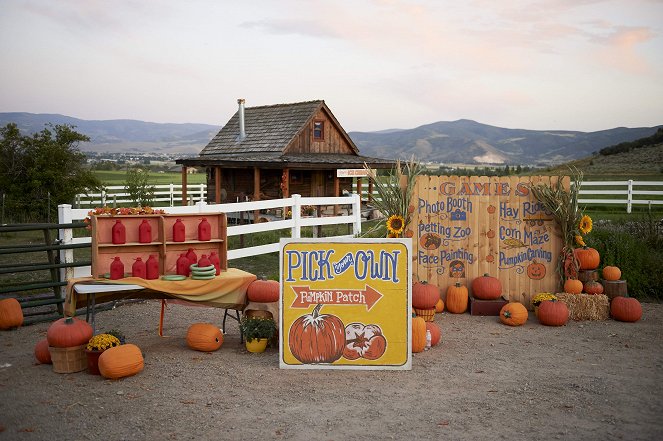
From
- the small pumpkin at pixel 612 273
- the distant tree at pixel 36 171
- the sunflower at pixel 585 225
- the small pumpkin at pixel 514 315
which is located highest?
the distant tree at pixel 36 171

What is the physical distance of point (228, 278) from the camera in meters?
7.66

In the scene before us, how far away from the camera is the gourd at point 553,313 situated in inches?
356

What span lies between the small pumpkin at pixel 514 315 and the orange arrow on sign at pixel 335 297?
292 cm

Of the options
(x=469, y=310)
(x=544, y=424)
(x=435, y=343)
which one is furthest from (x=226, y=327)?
(x=544, y=424)

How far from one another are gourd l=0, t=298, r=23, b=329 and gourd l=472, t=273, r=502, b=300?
21.8 feet

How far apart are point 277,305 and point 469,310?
365 centimetres

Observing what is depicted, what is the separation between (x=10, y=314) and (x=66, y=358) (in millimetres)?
2535

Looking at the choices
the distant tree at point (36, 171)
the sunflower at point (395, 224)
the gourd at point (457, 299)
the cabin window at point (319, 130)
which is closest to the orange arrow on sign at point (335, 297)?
the sunflower at point (395, 224)

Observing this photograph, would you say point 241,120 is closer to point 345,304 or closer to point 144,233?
point 144,233

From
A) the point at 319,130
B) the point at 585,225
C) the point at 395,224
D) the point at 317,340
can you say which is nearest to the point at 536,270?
the point at 585,225

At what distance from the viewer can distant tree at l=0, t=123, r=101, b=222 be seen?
79.7 ft

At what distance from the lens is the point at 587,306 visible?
9477 millimetres

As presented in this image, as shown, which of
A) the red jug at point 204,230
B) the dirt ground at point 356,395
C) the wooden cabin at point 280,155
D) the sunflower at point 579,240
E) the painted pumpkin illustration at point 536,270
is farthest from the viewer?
the wooden cabin at point 280,155

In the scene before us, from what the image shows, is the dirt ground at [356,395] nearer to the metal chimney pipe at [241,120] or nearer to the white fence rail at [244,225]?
the white fence rail at [244,225]
